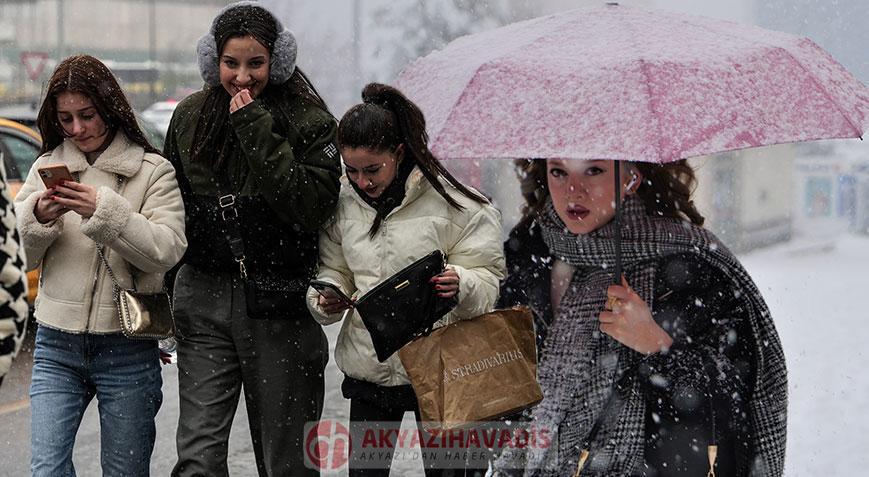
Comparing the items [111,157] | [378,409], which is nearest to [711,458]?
[378,409]

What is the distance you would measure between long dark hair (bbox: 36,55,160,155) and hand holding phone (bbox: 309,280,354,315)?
0.78m

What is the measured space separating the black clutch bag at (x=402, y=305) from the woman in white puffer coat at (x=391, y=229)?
4.4 inches

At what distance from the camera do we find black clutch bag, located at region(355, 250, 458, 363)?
11.2 feet

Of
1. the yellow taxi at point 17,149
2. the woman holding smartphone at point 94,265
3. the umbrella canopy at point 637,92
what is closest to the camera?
the umbrella canopy at point 637,92

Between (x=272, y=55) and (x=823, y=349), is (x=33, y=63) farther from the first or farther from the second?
(x=272, y=55)

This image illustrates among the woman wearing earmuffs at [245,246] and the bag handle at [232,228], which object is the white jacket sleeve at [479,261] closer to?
the woman wearing earmuffs at [245,246]

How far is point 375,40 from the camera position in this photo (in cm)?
2166

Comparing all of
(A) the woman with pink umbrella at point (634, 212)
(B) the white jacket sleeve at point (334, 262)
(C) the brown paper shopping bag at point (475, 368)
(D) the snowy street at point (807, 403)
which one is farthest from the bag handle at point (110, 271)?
(D) the snowy street at point (807, 403)

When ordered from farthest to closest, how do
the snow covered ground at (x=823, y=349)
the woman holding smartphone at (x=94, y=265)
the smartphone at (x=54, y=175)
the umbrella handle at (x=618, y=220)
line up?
the snow covered ground at (x=823, y=349)
the woman holding smartphone at (x=94, y=265)
the smartphone at (x=54, y=175)
the umbrella handle at (x=618, y=220)

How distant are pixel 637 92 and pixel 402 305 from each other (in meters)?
0.92

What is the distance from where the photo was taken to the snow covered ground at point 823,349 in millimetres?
5969

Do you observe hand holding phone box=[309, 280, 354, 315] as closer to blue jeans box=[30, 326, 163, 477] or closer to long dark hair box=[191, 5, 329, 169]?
long dark hair box=[191, 5, 329, 169]

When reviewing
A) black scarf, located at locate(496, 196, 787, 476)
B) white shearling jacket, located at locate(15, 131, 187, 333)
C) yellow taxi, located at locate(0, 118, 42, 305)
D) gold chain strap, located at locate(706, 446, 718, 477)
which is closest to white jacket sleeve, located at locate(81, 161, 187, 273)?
white shearling jacket, located at locate(15, 131, 187, 333)

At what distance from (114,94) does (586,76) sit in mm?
1527
